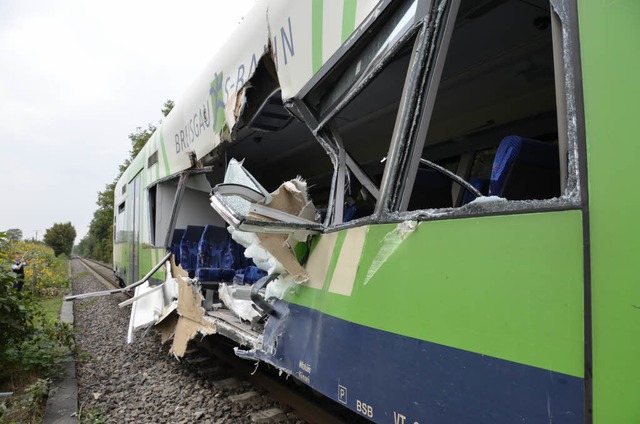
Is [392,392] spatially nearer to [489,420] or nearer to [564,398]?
[489,420]

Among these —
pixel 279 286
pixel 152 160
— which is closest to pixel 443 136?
pixel 279 286

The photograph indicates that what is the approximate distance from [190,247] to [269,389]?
2.64 metres

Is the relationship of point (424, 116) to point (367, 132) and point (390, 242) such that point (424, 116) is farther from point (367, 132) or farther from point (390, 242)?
point (367, 132)

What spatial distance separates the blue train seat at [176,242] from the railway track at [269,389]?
1277 mm

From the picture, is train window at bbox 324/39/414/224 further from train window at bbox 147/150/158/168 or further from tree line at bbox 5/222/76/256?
tree line at bbox 5/222/76/256

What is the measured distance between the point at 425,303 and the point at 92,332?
7.78 metres

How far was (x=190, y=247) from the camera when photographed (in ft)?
20.6

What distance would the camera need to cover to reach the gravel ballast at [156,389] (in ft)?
13.1

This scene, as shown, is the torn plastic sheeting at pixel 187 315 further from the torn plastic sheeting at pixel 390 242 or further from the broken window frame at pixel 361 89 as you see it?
the torn plastic sheeting at pixel 390 242

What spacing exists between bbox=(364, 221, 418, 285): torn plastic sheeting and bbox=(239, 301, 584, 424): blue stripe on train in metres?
0.28

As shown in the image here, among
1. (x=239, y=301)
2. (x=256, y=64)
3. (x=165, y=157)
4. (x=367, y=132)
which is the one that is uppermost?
(x=256, y=64)

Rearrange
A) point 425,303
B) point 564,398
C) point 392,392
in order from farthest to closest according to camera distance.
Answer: point 392,392
point 425,303
point 564,398

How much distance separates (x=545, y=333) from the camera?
1322 mm

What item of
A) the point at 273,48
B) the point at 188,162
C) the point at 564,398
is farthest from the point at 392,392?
the point at 188,162
